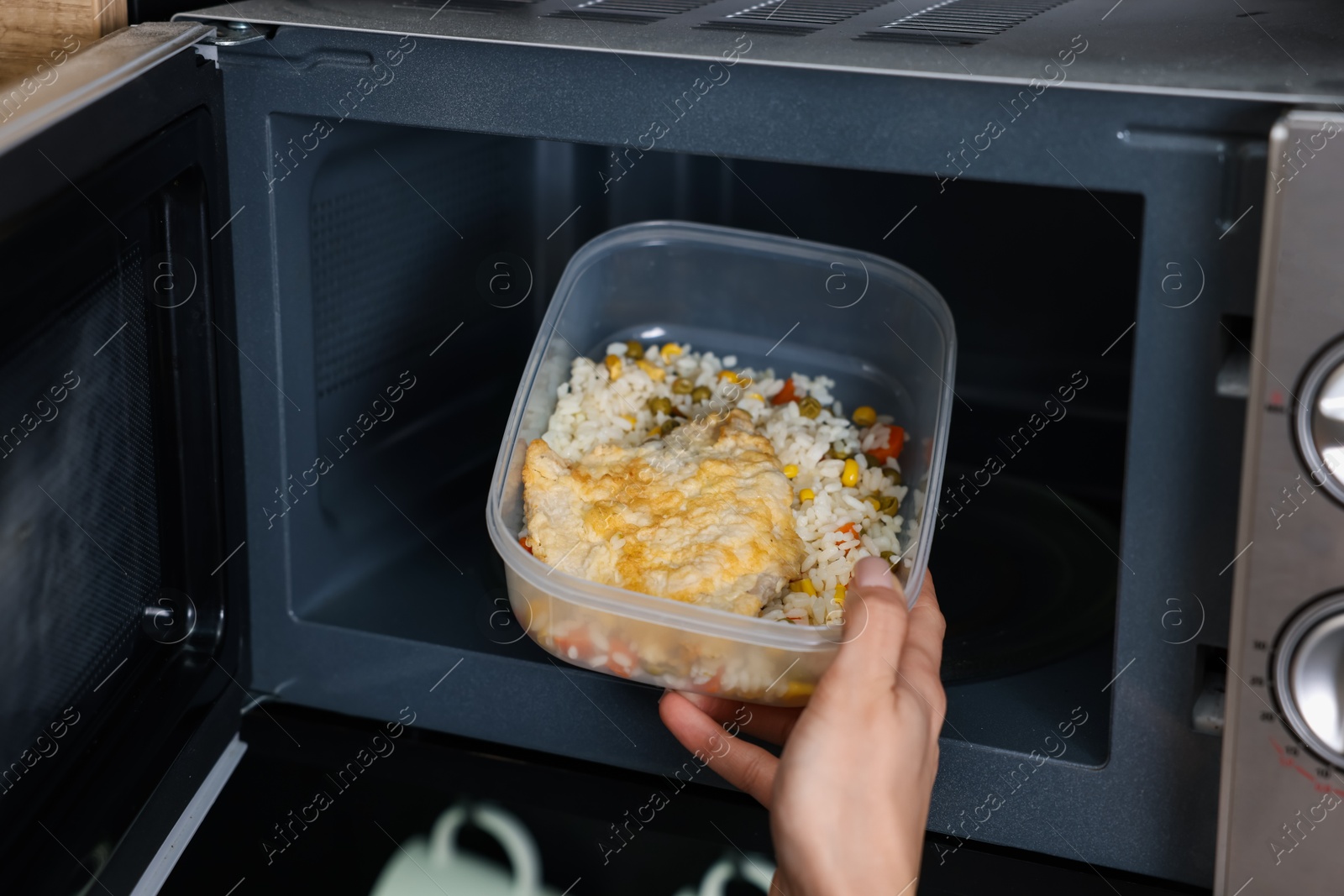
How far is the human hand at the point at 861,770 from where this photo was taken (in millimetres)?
631

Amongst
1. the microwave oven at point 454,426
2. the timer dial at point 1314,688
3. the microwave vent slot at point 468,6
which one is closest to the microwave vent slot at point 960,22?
the microwave oven at point 454,426

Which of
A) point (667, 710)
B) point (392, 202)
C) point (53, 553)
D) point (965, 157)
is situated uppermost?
point (965, 157)

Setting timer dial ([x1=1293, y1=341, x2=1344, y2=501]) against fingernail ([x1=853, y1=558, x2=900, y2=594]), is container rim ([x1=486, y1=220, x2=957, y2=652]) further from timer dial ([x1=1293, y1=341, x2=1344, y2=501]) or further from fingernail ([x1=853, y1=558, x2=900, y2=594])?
timer dial ([x1=1293, y1=341, x2=1344, y2=501])

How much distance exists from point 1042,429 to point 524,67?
0.65 metres

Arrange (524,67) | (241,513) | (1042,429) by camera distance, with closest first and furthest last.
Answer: (524,67) < (241,513) < (1042,429)

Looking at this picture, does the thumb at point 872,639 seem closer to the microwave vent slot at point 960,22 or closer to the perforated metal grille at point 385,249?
the microwave vent slot at point 960,22

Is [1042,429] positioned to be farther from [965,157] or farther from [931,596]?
[965,157]

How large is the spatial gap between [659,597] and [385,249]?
403 millimetres

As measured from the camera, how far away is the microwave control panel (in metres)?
0.57

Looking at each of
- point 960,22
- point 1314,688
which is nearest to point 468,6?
point 960,22

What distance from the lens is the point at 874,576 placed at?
0.69m

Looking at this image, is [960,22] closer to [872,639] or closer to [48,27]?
[872,639]

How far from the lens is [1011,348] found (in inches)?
45.0

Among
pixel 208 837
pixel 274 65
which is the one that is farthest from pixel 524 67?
pixel 208 837
